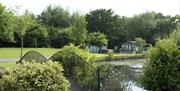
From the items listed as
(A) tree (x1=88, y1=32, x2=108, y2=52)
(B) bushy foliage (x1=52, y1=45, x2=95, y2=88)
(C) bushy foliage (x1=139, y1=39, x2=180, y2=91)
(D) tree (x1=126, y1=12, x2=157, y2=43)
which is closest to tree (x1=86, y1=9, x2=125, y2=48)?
(D) tree (x1=126, y1=12, x2=157, y2=43)

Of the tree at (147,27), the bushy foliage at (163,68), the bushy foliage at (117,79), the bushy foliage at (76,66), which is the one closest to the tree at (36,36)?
the tree at (147,27)

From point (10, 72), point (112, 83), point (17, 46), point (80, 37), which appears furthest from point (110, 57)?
point (10, 72)

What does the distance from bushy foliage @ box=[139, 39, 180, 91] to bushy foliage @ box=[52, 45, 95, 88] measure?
2.11 m

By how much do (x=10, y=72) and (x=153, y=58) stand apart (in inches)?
140

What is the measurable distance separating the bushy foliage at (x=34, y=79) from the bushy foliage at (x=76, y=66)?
3.06 metres

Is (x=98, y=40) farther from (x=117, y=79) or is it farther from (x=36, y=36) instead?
(x=117, y=79)

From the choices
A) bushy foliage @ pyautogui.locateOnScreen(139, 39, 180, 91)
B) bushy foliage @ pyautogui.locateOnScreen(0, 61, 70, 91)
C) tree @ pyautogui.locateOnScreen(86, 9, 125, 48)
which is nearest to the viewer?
bushy foliage @ pyautogui.locateOnScreen(0, 61, 70, 91)

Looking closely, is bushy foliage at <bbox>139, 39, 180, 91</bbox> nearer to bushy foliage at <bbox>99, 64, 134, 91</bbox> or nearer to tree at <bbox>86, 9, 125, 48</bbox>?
bushy foliage at <bbox>99, 64, 134, 91</bbox>

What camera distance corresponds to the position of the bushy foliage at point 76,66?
39.1ft

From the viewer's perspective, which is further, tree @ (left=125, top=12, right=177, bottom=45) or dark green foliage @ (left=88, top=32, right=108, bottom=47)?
tree @ (left=125, top=12, right=177, bottom=45)

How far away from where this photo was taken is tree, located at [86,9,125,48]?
74.9 m

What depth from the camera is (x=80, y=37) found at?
52969 mm

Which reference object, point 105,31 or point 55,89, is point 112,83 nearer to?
point 55,89

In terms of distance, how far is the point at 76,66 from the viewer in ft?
40.5
